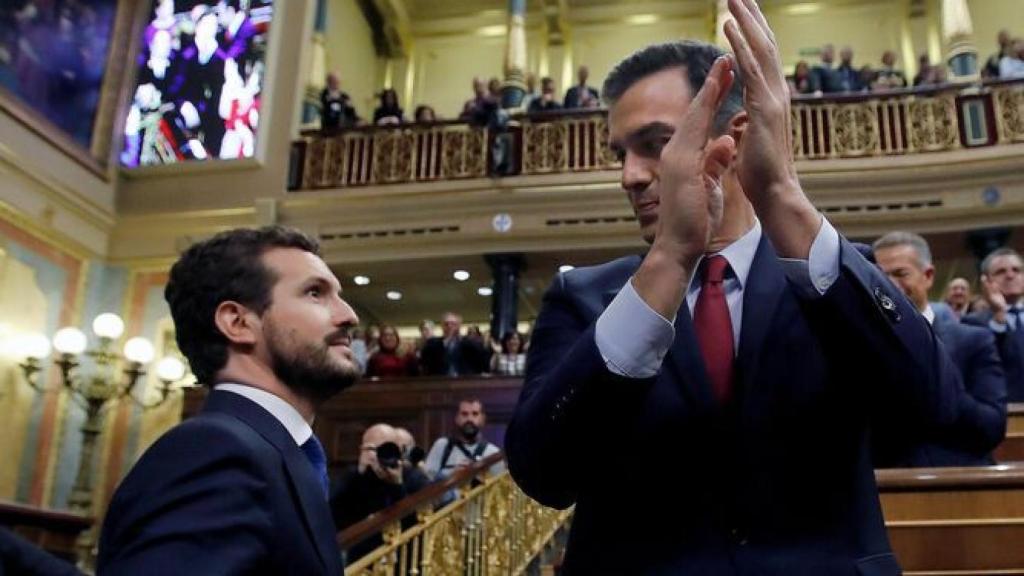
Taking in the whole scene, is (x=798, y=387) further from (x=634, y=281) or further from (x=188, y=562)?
(x=188, y=562)

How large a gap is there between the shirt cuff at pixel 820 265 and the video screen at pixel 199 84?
32.8 feet

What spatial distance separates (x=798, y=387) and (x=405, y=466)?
3.60 meters

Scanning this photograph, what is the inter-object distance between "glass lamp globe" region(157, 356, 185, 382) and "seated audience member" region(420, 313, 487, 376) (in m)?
2.21

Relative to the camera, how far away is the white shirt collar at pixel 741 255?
1054mm

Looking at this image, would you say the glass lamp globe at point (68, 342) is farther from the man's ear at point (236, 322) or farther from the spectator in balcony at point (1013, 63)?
the spectator in balcony at point (1013, 63)

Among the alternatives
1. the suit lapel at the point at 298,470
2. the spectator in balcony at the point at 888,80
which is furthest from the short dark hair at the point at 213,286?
the spectator in balcony at the point at 888,80

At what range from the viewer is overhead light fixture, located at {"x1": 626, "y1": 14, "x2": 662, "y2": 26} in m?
13.0

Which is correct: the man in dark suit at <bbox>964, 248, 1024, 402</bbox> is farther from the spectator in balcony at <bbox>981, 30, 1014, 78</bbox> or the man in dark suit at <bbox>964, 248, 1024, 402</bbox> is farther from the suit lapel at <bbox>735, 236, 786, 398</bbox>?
the spectator in balcony at <bbox>981, 30, 1014, 78</bbox>

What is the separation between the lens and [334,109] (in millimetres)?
10547

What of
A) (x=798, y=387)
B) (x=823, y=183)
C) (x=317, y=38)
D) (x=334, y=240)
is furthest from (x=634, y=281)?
(x=317, y=38)

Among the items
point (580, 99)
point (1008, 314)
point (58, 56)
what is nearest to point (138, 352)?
point (58, 56)

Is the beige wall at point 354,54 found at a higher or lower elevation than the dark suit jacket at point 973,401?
higher

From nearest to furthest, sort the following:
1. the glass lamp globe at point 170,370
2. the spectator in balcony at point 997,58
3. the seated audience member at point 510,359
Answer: the seated audience member at point 510,359 < the glass lamp globe at point 170,370 < the spectator in balcony at point 997,58

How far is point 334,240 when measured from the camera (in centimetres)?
1004
